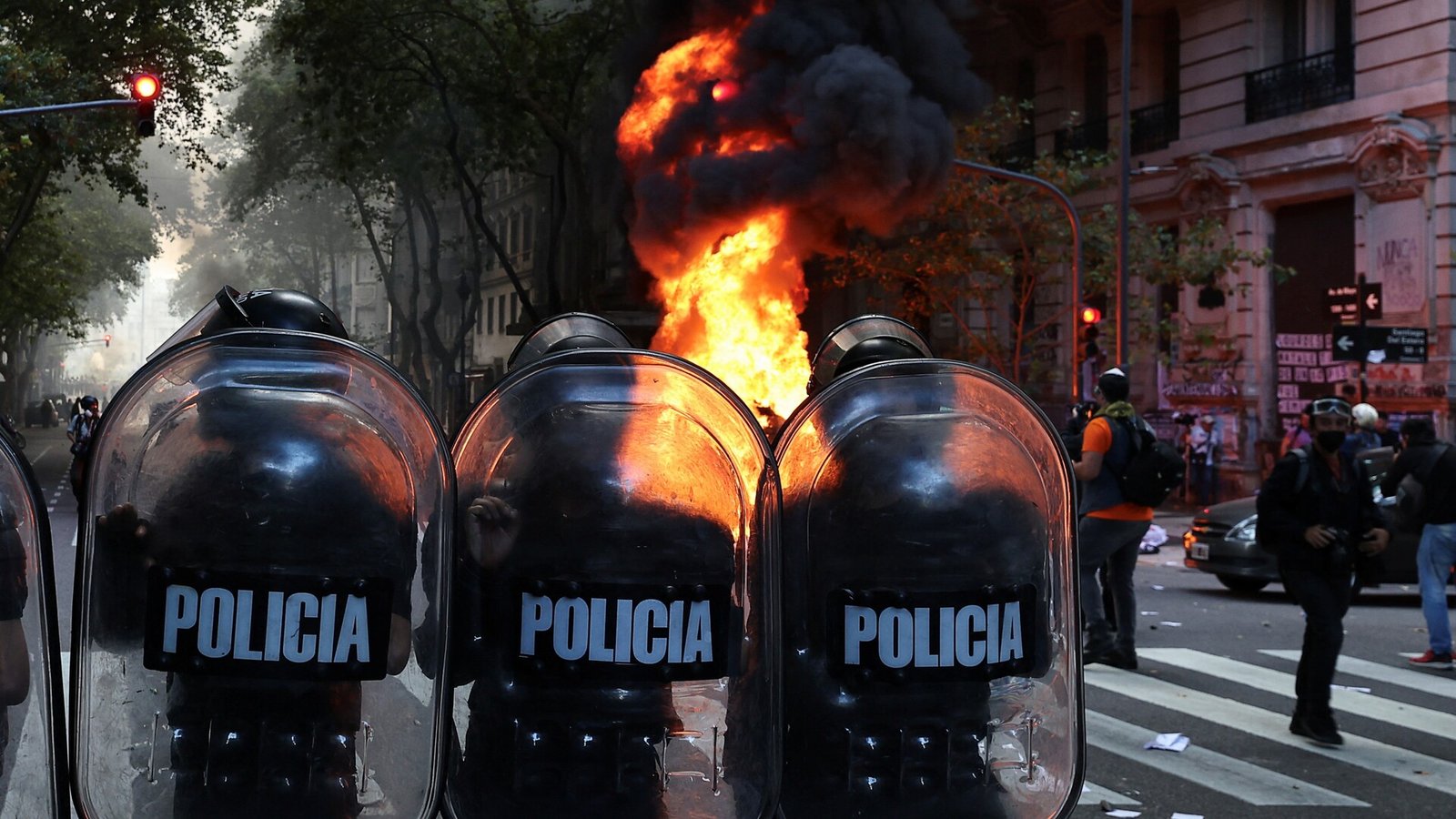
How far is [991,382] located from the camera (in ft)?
10.1

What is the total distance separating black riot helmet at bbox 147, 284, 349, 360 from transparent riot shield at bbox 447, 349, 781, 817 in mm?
804

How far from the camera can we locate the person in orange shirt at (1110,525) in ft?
29.0

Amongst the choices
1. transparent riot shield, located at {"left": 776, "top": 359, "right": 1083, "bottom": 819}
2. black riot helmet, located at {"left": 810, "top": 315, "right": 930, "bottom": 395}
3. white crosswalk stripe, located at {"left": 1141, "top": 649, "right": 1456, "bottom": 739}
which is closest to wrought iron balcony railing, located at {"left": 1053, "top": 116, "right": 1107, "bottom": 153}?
white crosswalk stripe, located at {"left": 1141, "top": 649, "right": 1456, "bottom": 739}

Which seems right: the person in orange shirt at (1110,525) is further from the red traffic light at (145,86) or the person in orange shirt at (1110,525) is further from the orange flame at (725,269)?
the red traffic light at (145,86)

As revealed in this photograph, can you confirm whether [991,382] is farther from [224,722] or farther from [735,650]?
[224,722]

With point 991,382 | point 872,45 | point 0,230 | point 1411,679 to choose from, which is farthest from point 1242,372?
point 0,230

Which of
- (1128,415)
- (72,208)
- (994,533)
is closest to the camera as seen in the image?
(994,533)

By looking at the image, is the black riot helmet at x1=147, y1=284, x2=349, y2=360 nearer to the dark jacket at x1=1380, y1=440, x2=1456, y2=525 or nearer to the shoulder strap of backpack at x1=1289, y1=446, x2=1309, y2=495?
the shoulder strap of backpack at x1=1289, y1=446, x2=1309, y2=495

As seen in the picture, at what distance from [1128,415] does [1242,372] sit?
1785cm

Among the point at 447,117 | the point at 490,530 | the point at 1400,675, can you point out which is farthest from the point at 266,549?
the point at 447,117

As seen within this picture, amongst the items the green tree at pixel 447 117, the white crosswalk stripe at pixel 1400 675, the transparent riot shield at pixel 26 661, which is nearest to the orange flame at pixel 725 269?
the transparent riot shield at pixel 26 661

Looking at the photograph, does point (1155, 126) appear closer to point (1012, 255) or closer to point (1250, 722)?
point (1012, 255)

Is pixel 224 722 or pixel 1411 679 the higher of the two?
pixel 224 722

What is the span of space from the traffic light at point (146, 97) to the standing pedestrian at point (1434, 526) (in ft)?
48.5
